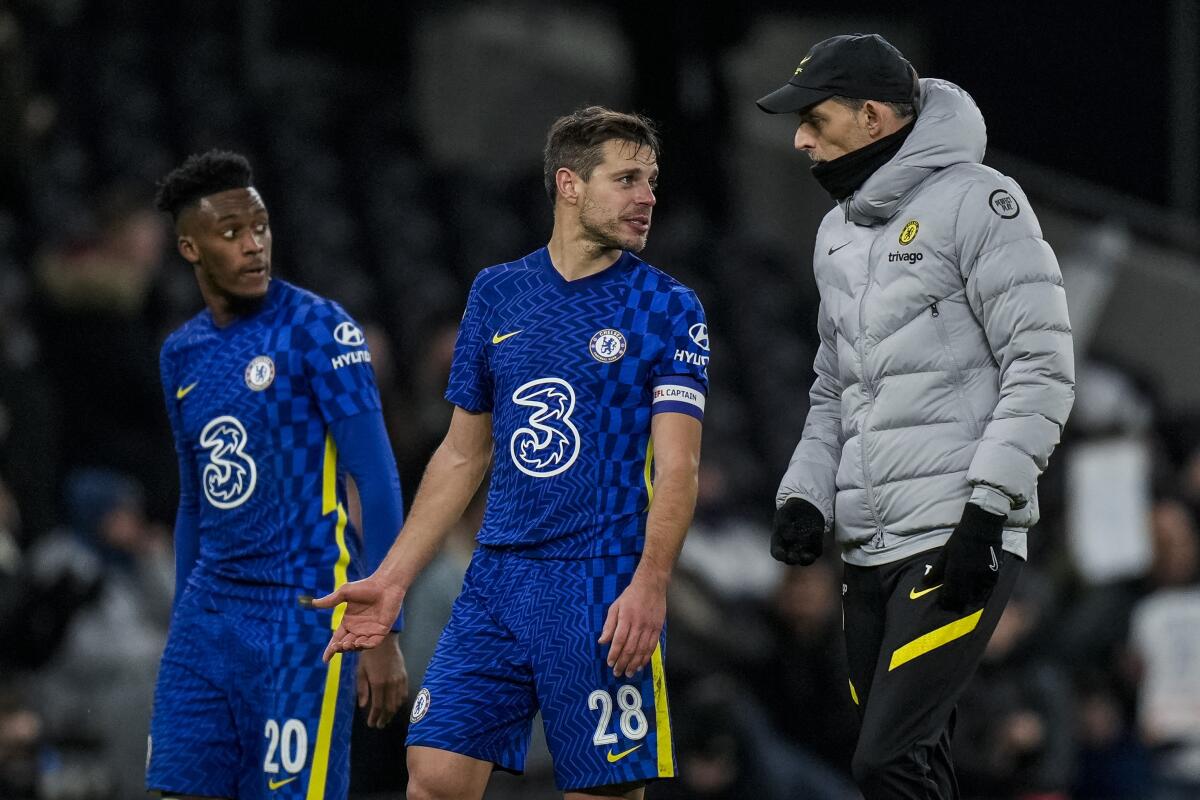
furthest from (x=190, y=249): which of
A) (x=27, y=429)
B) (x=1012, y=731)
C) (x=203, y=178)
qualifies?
(x=1012, y=731)

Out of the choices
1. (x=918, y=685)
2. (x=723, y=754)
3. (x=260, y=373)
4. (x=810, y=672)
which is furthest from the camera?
(x=810, y=672)

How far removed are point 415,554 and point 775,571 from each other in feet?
20.4

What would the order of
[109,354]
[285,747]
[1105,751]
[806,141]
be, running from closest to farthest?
[806,141]
[285,747]
[109,354]
[1105,751]

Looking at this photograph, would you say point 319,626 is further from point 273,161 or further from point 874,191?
point 273,161

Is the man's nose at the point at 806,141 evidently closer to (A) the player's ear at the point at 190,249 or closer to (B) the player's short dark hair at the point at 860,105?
(B) the player's short dark hair at the point at 860,105

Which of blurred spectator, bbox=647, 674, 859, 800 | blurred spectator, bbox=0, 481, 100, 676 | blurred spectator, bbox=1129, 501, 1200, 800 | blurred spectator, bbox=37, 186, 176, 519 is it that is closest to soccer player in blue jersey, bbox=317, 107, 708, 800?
blurred spectator, bbox=0, 481, 100, 676

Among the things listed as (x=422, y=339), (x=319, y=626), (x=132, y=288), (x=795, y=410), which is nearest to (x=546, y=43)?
(x=795, y=410)

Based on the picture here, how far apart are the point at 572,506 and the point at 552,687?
434 millimetres

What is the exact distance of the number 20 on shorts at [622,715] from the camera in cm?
454

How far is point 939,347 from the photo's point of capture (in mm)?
4484

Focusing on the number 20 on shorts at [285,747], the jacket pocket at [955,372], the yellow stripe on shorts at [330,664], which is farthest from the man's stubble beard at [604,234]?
the number 20 on shorts at [285,747]

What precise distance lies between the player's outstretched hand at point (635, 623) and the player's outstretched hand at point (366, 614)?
553 mm

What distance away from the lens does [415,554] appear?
186 inches

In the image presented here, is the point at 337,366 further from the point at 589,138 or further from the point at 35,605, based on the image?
the point at 35,605
